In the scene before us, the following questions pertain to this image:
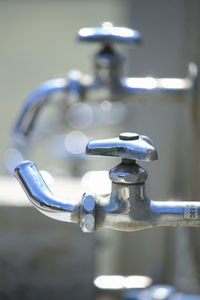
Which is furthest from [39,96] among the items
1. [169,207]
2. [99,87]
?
[169,207]

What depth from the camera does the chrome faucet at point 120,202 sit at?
3.50 ft

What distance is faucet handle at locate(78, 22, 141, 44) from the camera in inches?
60.8

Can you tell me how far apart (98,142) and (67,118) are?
1.48 m

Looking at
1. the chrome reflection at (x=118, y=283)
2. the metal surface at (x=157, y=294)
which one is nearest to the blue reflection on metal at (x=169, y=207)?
the metal surface at (x=157, y=294)

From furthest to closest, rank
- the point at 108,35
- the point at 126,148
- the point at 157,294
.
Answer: the point at 157,294 < the point at 108,35 < the point at 126,148

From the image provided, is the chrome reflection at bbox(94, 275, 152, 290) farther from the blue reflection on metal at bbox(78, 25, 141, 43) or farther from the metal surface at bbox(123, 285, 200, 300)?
the blue reflection on metal at bbox(78, 25, 141, 43)

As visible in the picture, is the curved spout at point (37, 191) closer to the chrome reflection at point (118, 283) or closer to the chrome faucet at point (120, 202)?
the chrome faucet at point (120, 202)

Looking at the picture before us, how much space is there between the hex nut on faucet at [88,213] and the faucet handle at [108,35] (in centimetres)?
52

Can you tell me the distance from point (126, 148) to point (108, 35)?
0.55m

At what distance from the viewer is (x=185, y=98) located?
1737mm

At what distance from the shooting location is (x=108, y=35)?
5.07ft

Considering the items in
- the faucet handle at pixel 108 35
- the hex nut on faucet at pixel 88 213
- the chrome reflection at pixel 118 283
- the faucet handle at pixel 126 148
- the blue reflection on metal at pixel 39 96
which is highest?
the faucet handle at pixel 108 35

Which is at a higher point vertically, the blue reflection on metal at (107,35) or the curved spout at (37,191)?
the blue reflection on metal at (107,35)

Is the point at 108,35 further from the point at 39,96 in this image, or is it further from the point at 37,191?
the point at 37,191
